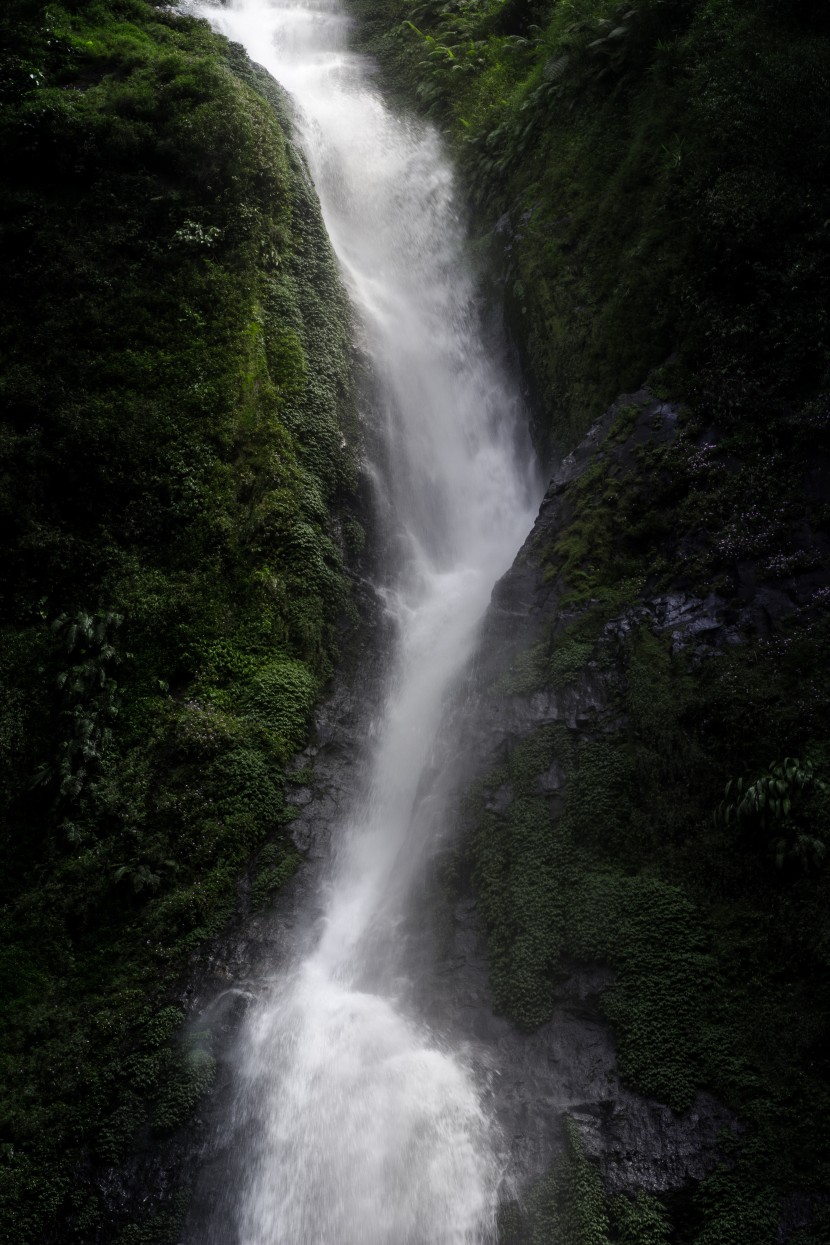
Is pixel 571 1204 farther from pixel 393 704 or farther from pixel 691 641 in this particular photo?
pixel 393 704

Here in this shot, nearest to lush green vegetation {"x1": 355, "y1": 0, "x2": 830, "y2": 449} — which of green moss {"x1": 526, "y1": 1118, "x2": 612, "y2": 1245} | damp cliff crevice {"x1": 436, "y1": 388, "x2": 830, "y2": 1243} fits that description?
damp cliff crevice {"x1": 436, "y1": 388, "x2": 830, "y2": 1243}

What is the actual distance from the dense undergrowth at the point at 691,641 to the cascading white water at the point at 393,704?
1.09m

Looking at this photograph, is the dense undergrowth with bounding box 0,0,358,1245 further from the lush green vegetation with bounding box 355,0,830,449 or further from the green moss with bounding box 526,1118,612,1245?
the lush green vegetation with bounding box 355,0,830,449

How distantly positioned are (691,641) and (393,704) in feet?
15.9

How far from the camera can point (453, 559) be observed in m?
14.1

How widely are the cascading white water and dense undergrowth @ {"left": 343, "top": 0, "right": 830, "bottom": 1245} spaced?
109cm

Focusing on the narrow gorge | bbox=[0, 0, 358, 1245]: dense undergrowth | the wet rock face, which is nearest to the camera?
the wet rock face

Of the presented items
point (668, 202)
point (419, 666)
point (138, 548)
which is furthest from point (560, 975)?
point (668, 202)

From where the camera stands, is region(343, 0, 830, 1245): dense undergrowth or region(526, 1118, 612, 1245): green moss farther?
region(343, 0, 830, 1245): dense undergrowth

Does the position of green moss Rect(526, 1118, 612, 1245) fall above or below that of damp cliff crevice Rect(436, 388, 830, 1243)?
below

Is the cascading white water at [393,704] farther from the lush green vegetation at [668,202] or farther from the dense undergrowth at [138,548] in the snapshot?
the lush green vegetation at [668,202]

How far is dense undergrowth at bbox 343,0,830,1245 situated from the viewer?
690 cm

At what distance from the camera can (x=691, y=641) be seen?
9.00 metres

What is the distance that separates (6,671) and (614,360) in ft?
32.5
